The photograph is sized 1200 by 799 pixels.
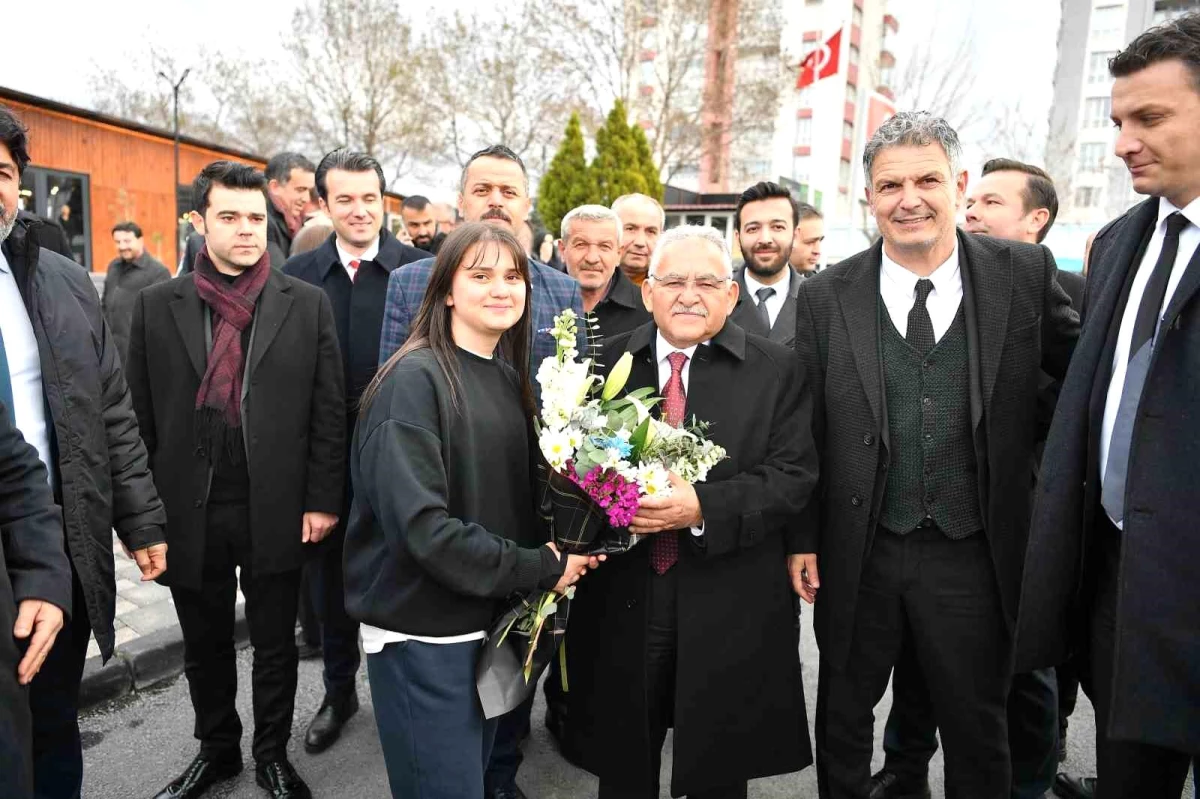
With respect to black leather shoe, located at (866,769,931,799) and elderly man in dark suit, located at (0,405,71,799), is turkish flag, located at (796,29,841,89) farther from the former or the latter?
elderly man in dark suit, located at (0,405,71,799)

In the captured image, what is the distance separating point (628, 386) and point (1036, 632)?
1.51 m

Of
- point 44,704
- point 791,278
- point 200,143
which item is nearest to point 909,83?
point 200,143

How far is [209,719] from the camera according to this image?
3.11 m

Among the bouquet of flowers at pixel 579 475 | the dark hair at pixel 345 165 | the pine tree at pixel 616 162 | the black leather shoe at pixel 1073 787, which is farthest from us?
the pine tree at pixel 616 162

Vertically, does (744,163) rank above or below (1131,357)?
above

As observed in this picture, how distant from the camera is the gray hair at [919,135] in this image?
2617mm

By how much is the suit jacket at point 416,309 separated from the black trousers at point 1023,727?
1.95 metres

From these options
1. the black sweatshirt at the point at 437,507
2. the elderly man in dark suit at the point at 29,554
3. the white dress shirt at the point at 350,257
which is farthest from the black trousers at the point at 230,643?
the white dress shirt at the point at 350,257

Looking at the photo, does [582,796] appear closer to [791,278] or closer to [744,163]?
[791,278]

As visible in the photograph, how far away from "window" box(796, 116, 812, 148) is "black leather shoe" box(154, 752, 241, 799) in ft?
157

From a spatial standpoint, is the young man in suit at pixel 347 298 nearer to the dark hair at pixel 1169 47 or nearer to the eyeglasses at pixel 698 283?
the eyeglasses at pixel 698 283

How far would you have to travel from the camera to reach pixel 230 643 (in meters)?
3.17

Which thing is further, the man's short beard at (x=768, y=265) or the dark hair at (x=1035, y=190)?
the man's short beard at (x=768, y=265)

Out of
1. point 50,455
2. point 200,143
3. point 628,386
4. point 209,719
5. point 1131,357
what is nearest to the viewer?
point 1131,357
